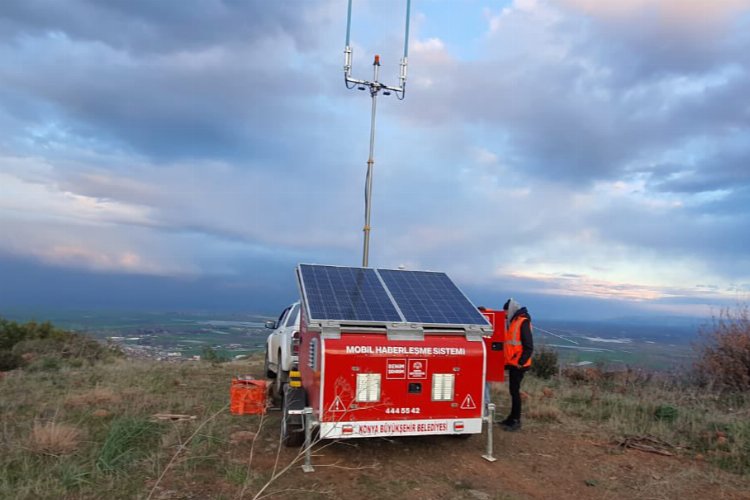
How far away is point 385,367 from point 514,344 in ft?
8.13

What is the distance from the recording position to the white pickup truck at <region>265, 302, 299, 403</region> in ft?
29.0

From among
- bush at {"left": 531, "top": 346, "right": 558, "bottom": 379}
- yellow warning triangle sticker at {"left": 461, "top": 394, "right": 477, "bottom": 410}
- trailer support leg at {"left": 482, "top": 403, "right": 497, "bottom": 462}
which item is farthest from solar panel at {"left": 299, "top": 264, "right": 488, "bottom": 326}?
bush at {"left": 531, "top": 346, "right": 558, "bottom": 379}

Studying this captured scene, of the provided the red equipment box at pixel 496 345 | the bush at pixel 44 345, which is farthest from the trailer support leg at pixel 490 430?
the bush at pixel 44 345

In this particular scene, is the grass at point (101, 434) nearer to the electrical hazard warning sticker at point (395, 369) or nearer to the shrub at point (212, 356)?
the electrical hazard warning sticker at point (395, 369)

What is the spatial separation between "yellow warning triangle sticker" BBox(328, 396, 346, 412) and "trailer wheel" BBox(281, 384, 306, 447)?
624 millimetres

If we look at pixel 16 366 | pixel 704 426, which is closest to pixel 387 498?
pixel 704 426

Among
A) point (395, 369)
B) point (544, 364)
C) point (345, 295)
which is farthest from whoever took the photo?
point (544, 364)

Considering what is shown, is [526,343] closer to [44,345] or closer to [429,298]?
[429,298]

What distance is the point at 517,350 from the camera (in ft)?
24.3

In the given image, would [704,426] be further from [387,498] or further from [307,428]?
[307,428]

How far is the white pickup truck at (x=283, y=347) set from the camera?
29.0ft

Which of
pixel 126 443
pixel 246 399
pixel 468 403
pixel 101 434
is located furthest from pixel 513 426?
pixel 101 434

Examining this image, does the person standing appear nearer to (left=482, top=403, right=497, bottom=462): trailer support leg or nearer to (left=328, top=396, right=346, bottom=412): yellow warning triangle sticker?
(left=482, top=403, right=497, bottom=462): trailer support leg

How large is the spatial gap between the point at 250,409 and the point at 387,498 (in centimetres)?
398
